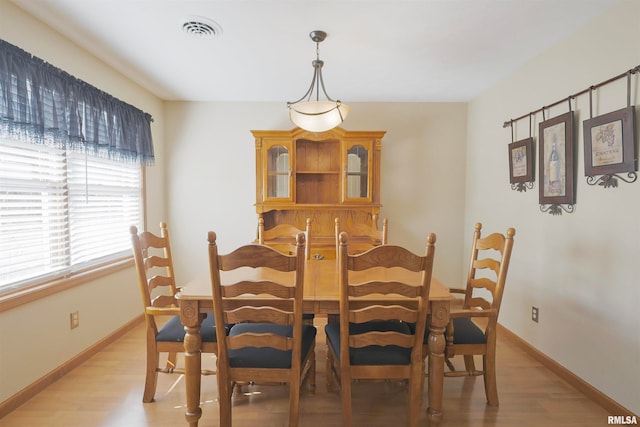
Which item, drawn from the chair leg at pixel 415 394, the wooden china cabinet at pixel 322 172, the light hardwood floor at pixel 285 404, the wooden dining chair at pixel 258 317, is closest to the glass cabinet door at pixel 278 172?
the wooden china cabinet at pixel 322 172

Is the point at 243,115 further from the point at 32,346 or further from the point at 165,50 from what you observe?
the point at 32,346

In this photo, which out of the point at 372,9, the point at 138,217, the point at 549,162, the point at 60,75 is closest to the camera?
the point at 372,9

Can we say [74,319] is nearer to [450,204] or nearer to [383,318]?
[383,318]

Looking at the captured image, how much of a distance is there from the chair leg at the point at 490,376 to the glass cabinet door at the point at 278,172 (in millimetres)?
2150

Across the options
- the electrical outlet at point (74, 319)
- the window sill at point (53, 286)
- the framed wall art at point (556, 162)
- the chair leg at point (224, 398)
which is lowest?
the chair leg at point (224, 398)

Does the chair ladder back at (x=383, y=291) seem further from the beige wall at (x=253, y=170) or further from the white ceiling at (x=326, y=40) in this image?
the beige wall at (x=253, y=170)

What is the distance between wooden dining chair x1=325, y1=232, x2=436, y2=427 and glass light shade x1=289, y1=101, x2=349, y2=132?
35.4 inches

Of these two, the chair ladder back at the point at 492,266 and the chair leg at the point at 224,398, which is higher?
the chair ladder back at the point at 492,266

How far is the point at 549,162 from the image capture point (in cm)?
216

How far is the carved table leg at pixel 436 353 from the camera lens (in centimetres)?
143

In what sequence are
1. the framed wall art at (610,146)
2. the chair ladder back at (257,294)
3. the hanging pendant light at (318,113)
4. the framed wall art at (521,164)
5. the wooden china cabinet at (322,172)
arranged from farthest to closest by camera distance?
the wooden china cabinet at (322,172), the framed wall art at (521,164), the hanging pendant light at (318,113), the framed wall art at (610,146), the chair ladder back at (257,294)

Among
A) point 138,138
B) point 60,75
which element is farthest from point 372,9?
point 138,138

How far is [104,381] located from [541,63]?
12.6 feet

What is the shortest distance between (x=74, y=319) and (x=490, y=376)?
2.73 meters
